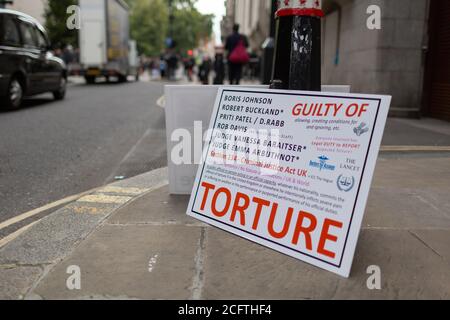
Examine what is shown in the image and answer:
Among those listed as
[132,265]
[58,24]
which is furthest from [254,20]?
[132,265]

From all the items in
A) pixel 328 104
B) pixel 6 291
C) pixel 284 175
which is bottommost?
pixel 6 291

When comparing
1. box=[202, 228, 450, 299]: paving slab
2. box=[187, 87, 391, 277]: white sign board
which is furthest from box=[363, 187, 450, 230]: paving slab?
box=[187, 87, 391, 277]: white sign board

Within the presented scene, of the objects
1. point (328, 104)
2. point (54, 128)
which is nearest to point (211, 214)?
point (328, 104)

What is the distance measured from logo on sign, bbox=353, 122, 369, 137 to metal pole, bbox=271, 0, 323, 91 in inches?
33.3

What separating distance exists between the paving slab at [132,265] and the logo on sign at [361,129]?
120cm

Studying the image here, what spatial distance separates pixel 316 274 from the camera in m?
2.67

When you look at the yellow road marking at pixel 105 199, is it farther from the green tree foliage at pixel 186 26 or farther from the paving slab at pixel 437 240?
the green tree foliage at pixel 186 26

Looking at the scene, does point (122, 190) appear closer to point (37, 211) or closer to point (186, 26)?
point (37, 211)

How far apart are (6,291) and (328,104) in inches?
81.3

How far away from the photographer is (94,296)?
243 centimetres

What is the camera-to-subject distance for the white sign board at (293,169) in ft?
8.77

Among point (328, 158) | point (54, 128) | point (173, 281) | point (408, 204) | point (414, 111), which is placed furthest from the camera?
point (414, 111)

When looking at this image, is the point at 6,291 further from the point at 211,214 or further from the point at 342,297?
the point at 342,297

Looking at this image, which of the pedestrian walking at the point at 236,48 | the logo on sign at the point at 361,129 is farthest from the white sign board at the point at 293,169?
the pedestrian walking at the point at 236,48
